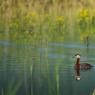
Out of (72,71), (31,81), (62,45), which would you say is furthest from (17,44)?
(31,81)

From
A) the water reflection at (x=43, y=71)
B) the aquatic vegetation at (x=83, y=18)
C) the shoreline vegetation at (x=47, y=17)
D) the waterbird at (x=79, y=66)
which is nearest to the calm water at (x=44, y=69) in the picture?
the water reflection at (x=43, y=71)

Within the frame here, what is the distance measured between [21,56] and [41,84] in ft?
10.4

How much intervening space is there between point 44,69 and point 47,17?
8198 mm

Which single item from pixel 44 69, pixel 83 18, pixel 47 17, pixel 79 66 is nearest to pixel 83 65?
pixel 79 66

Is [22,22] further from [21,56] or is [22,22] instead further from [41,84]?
[41,84]

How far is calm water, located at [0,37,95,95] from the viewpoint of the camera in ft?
45.2

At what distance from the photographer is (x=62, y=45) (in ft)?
63.1

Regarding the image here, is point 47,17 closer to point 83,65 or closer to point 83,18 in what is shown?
point 83,18

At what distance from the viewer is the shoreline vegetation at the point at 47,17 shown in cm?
2217

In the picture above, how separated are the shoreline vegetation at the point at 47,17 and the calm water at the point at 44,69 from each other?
2.64 meters

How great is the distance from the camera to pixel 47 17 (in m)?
23.8

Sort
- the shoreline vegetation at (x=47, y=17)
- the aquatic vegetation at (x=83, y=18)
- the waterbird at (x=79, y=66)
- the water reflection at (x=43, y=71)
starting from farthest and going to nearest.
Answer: the aquatic vegetation at (x=83, y=18) → the shoreline vegetation at (x=47, y=17) → the waterbird at (x=79, y=66) → the water reflection at (x=43, y=71)

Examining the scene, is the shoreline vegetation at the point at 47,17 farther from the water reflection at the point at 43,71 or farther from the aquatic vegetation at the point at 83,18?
the water reflection at the point at 43,71

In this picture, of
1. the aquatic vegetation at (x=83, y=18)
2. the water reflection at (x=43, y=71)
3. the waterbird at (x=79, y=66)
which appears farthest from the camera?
the aquatic vegetation at (x=83, y=18)
